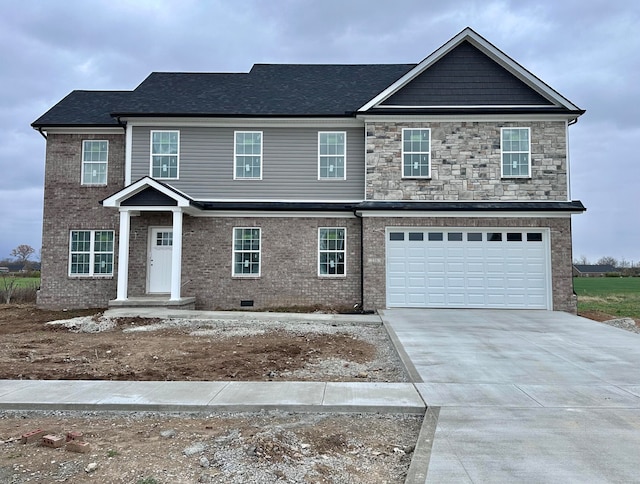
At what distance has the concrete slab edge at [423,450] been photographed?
13.0ft

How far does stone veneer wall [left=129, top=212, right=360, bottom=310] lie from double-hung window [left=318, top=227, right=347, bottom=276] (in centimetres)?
16

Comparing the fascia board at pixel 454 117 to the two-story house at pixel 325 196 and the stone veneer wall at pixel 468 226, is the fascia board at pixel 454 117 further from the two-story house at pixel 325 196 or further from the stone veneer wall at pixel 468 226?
the stone veneer wall at pixel 468 226

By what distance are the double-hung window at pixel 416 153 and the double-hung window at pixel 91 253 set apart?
10.8 metres

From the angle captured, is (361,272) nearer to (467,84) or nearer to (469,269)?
(469,269)

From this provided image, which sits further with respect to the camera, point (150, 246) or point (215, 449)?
point (150, 246)

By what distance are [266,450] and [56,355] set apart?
6.46 meters

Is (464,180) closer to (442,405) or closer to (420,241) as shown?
(420,241)

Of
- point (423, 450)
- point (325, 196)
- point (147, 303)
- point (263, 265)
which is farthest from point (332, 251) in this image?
point (423, 450)

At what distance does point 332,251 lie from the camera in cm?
1647

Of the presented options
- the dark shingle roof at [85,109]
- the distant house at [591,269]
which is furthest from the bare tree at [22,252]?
the distant house at [591,269]

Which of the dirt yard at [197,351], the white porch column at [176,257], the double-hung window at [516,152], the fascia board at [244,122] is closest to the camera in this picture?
the dirt yard at [197,351]

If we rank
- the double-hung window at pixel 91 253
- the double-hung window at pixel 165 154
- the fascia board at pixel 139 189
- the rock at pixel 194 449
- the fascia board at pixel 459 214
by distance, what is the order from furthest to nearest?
1. the double-hung window at pixel 91 253
2. the double-hung window at pixel 165 154
3. the fascia board at pixel 459 214
4. the fascia board at pixel 139 189
5. the rock at pixel 194 449

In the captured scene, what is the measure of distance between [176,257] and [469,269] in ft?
31.6

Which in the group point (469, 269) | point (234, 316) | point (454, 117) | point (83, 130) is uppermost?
point (454, 117)
